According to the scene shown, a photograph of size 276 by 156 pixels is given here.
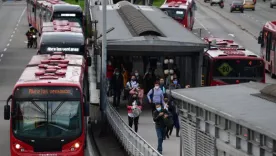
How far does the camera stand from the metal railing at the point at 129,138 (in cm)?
2181

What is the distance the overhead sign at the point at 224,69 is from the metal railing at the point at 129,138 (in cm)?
693

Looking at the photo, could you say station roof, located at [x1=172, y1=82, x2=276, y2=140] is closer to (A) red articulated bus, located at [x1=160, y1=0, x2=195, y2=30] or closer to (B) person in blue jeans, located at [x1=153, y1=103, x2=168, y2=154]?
(B) person in blue jeans, located at [x1=153, y1=103, x2=168, y2=154]

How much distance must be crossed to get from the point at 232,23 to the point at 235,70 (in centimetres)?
4247

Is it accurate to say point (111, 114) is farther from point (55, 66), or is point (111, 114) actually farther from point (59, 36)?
point (59, 36)

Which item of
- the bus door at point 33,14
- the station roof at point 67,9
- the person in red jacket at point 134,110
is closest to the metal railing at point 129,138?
the person in red jacket at point 134,110

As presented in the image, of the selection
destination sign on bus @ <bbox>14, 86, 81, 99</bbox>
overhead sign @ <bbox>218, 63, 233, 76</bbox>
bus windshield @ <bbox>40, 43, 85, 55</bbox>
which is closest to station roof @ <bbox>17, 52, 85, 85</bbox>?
destination sign on bus @ <bbox>14, 86, 81, 99</bbox>

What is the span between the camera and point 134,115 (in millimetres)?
27641

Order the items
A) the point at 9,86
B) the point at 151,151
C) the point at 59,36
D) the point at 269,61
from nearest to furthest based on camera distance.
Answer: the point at 151,151
the point at 59,36
the point at 9,86
the point at 269,61

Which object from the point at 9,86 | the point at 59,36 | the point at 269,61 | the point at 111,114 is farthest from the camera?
the point at 269,61

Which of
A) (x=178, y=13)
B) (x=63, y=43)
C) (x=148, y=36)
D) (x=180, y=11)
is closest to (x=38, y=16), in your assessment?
(x=178, y=13)

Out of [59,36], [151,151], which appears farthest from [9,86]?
[151,151]

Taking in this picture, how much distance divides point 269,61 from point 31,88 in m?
24.4

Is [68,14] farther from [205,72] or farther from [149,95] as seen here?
[149,95]

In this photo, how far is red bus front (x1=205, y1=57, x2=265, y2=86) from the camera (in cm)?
3562
